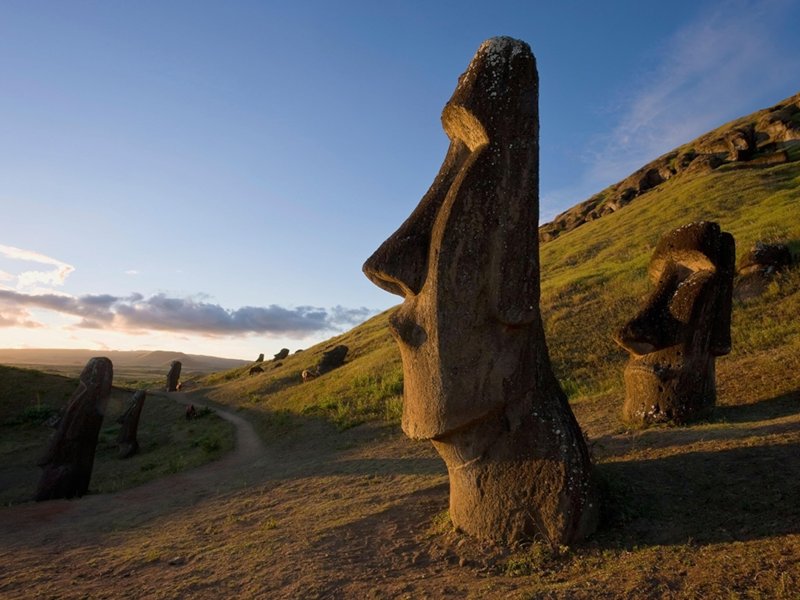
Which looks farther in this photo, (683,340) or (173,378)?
(173,378)

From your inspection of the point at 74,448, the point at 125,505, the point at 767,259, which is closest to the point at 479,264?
the point at 125,505

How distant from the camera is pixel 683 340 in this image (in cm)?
1081

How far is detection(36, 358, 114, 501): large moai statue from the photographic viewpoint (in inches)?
606

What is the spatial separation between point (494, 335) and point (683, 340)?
250 inches

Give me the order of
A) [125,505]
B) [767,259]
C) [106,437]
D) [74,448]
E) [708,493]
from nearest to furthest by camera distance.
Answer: [708,493]
[125,505]
[74,448]
[767,259]
[106,437]

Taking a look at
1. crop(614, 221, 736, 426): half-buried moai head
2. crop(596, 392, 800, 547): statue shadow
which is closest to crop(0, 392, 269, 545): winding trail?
crop(596, 392, 800, 547): statue shadow

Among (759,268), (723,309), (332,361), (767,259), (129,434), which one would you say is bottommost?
(129,434)

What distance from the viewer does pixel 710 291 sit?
35.6ft

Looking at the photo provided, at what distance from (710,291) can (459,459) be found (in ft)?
23.4

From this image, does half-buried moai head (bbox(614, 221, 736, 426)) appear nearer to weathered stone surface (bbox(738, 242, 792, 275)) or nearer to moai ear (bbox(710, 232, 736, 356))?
moai ear (bbox(710, 232, 736, 356))

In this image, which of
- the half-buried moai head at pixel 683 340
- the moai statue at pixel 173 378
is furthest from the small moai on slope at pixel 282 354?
the half-buried moai head at pixel 683 340

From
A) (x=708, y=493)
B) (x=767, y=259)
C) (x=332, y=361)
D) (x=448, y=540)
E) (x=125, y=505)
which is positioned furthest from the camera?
(x=332, y=361)

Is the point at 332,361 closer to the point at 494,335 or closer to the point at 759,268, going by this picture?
the point at 759,268

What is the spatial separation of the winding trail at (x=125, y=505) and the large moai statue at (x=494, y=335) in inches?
326
